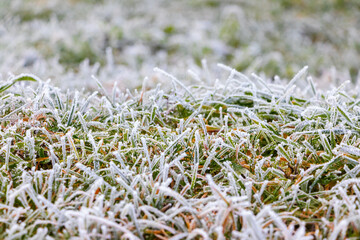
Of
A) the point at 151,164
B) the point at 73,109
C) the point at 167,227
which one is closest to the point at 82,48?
the point at 73,109

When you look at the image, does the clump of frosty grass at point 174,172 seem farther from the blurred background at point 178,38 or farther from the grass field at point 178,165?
the blurred background at point 178,38

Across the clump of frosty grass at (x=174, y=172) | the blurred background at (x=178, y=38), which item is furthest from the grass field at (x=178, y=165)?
the blurred background at (x=178, y=38)

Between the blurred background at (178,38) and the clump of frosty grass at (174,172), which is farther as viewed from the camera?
the blurred background at (178,38)

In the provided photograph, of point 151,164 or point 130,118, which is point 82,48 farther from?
point 151,164

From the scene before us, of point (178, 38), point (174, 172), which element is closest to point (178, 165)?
point (174, 172)

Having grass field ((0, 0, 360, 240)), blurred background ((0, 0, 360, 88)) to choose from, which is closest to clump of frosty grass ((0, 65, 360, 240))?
grass field ((0, 0, 360, 240))

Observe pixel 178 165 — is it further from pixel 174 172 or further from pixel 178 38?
pixel 178 38
